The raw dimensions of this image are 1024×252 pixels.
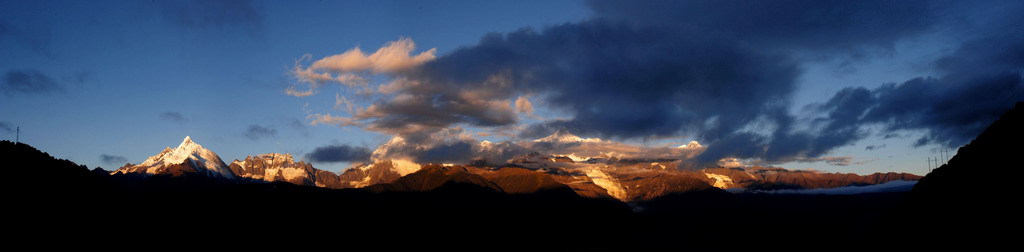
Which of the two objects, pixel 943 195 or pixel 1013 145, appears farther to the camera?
pixel 943 195

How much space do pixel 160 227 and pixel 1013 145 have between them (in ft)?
597

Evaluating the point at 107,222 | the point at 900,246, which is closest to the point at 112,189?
the point at 107,222

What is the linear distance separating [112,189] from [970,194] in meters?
154

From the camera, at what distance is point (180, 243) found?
182500 millimetres

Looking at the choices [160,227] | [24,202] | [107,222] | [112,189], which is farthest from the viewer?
[160,227]

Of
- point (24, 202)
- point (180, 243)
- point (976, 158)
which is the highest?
point (976, 158)

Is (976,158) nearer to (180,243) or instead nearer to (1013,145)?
(1013,145)

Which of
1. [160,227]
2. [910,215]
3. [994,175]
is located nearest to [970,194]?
[994,175]

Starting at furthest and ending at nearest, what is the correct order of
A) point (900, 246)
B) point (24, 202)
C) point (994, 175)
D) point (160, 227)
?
point (160, 227), point (900, 246), point (24, 202), point (994, 175)

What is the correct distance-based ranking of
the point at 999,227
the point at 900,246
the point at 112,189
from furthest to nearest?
the point at 112,189 → the point at 900,246 → the point at 999,227

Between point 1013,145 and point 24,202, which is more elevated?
point 1013,145

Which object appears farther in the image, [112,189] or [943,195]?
[112,189]

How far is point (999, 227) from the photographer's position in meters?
89.3

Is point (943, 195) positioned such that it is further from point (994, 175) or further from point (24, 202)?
point (24, 202)
